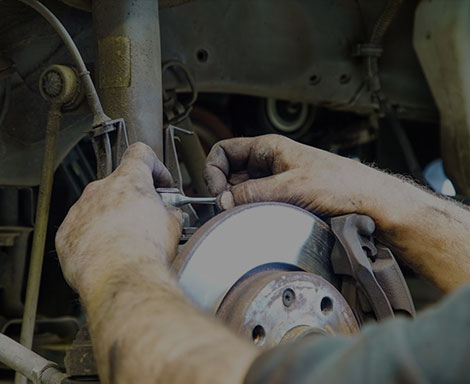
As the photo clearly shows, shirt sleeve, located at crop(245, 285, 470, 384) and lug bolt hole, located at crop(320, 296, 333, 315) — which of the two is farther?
lug bolt hole, located at crop(320, 296, 333, 315)

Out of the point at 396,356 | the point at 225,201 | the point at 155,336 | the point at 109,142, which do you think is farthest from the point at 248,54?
the point at 396,356

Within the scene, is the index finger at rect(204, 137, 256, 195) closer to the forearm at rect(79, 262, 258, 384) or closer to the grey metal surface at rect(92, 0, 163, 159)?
the grey metal surface at rect(92, 0, 163, 159)

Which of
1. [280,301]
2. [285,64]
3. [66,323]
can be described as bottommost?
[66,323]

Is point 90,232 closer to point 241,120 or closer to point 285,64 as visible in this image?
point 285,64

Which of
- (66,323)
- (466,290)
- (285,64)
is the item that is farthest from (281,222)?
(285,64)

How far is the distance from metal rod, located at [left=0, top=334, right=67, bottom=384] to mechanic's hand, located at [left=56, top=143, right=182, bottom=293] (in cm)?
14

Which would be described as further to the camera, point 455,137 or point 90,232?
point 455,137

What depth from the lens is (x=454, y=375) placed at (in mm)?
360

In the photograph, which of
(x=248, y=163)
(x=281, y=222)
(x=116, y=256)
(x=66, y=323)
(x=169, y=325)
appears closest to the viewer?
(x=169, y=325)

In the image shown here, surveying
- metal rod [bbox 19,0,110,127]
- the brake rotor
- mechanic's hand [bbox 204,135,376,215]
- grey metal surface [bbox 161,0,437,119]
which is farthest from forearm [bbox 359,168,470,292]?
grey metal surface [bbox 161,0,437,119]

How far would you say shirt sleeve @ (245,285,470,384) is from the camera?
36 centimetres

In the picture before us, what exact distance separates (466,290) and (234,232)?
0.33 meters

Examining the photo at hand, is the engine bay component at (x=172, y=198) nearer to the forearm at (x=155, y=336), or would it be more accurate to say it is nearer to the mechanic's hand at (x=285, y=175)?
the mechanic's hand at (x=285, y=175)

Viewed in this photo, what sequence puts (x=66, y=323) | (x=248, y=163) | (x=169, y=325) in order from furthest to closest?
(x=66, y=323)
(x=248, y=163)
(x=169, y=325)
